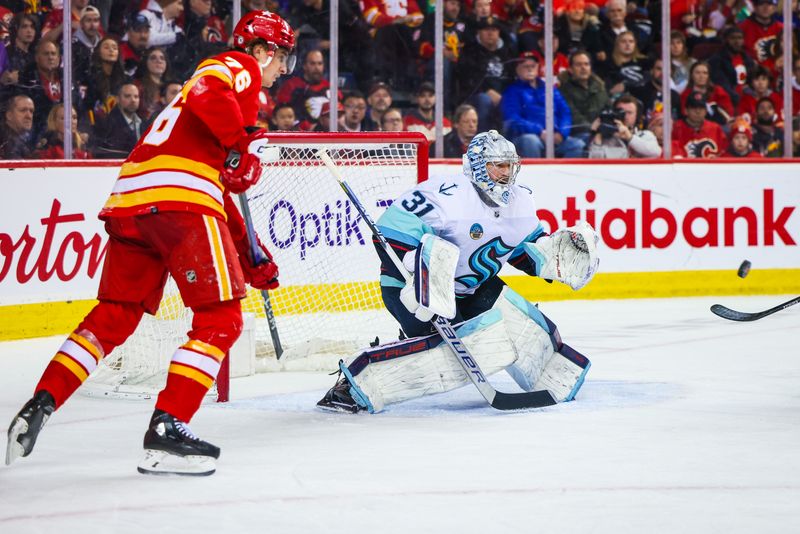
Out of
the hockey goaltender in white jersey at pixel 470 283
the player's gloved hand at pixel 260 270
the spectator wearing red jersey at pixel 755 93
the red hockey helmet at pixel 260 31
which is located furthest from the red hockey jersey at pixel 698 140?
the red hockey helmet at pixel 260 31

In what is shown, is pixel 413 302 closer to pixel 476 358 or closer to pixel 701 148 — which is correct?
pixel 476 358

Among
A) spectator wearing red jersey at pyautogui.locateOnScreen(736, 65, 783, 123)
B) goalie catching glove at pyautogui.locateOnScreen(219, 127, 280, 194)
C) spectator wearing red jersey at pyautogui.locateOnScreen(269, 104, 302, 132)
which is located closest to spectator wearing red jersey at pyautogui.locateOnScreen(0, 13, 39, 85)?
spectator wearing red jersey at pyautogui.locateOnScreen(269, 104, 302, 132)

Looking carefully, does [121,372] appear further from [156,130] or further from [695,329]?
[695,329]

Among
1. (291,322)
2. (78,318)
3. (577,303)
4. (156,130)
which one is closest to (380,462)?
(156,130)

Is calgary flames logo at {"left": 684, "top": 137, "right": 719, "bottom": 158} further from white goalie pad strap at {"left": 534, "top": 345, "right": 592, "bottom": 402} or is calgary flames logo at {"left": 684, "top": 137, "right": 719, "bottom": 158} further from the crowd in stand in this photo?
white goalie pad strap at {"left": 534, "top": 345, "right": 592, "bottom": 402}

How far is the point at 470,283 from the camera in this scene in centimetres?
425

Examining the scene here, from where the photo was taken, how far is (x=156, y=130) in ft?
10.8

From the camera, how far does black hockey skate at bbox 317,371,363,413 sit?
4.05m

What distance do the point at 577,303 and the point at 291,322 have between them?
89.9 inches

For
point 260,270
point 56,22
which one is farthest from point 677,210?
point 260,270

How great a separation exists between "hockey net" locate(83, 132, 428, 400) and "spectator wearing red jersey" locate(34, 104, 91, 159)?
4.35 feet

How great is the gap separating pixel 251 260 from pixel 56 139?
2.93m

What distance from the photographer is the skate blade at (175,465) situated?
311cm

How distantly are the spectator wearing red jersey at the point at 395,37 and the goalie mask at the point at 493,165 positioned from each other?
3301mm
